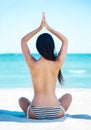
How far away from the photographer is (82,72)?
12.7 meters

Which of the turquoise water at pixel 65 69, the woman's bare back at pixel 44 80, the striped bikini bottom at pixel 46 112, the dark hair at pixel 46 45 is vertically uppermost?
the dark hair at pixel 46 45

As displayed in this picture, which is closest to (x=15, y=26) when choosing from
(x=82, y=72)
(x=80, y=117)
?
(x=82, y=72)

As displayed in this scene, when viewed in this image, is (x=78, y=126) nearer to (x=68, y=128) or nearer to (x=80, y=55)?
(x=68, y=128)

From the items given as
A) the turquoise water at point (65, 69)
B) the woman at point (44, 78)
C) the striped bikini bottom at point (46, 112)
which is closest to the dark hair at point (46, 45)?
the woman at point (44, 78)

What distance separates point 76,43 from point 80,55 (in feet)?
3.84

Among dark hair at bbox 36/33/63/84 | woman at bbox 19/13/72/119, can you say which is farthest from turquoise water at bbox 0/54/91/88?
dark hair at bbox 36/33/63/84

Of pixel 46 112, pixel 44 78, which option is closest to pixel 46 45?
pixel 44 78

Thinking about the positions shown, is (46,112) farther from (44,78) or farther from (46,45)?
(46,45)

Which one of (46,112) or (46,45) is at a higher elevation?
(46,45)

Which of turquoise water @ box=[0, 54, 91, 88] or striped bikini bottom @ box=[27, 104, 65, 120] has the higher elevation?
striped bikini bottom @ box=[27, 104, 65, 120]

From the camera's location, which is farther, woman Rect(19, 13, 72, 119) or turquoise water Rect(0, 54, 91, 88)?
turquoise water Rect(0, 54, 91, 88)

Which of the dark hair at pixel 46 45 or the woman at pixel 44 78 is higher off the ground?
the dark hair at pixel 46 45

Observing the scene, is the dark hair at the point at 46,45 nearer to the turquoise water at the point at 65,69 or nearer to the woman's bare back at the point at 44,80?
the woman's bare back at the point at 44,80

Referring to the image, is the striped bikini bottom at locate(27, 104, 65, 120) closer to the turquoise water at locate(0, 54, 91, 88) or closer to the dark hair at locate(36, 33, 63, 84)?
the dark hair at locate(36, 33, 63, 84)
